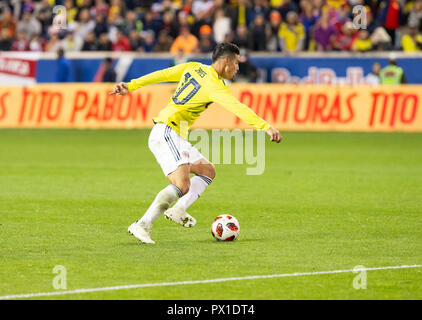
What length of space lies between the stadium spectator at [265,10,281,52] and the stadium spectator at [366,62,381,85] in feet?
9.92

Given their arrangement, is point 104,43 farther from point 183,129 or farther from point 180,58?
point 183,129

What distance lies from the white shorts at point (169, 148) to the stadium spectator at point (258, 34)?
18739mm

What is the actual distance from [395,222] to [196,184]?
2.68 metres

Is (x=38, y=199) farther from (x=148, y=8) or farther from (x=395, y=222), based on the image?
(x=148, y=8)

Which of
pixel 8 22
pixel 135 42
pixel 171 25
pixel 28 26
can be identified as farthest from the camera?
pixel 8 22

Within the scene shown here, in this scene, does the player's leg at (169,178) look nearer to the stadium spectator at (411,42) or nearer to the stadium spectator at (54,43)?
the stadium spectator at (411,42)

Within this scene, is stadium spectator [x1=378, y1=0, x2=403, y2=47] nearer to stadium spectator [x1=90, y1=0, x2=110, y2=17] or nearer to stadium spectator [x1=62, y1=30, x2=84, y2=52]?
stadium spectator [x1=90, y1=0, x2=110, y2=17]

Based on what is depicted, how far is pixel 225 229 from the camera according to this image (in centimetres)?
1019

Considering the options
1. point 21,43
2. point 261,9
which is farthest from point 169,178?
point 21,43

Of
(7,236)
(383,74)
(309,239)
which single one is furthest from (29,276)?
(383,74)

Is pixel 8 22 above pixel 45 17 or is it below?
below

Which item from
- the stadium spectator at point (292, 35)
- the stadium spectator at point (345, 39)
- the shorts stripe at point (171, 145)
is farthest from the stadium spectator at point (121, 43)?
the shorts stripe at point (171, 145)

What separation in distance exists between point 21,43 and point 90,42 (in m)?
2.52

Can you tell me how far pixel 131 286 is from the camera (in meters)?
7.85
